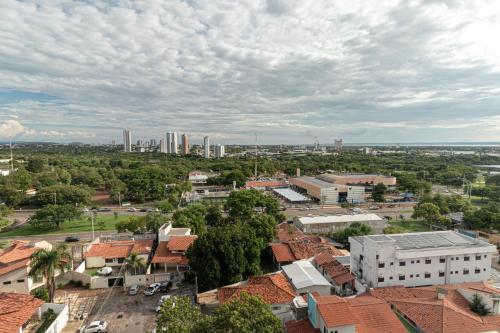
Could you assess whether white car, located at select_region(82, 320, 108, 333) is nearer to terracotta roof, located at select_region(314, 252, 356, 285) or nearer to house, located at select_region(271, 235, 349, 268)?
house, located at select_region(271, 235, 349, 268)

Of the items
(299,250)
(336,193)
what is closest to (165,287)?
(299,250)

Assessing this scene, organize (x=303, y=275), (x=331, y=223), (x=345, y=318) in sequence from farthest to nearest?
(x=331, y=223) → (x=303, y=275) → (x=345, y=318)

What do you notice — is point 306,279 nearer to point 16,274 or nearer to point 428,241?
point 428,241

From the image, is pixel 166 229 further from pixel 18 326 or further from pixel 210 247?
pixel 18 326

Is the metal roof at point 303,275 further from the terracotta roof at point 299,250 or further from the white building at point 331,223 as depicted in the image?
the white building at point 331,223

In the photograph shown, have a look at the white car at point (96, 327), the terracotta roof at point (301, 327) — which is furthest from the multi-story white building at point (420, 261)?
the white car at point (96, 327)

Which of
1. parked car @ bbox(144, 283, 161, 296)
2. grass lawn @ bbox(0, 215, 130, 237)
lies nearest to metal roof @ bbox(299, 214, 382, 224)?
parked car @ bbox(144, 283, 161, 296)

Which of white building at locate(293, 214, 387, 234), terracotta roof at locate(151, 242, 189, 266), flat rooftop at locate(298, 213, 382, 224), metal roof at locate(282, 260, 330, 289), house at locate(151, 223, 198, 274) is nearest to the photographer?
metal roof at locate(282, 260, 330, 289)
